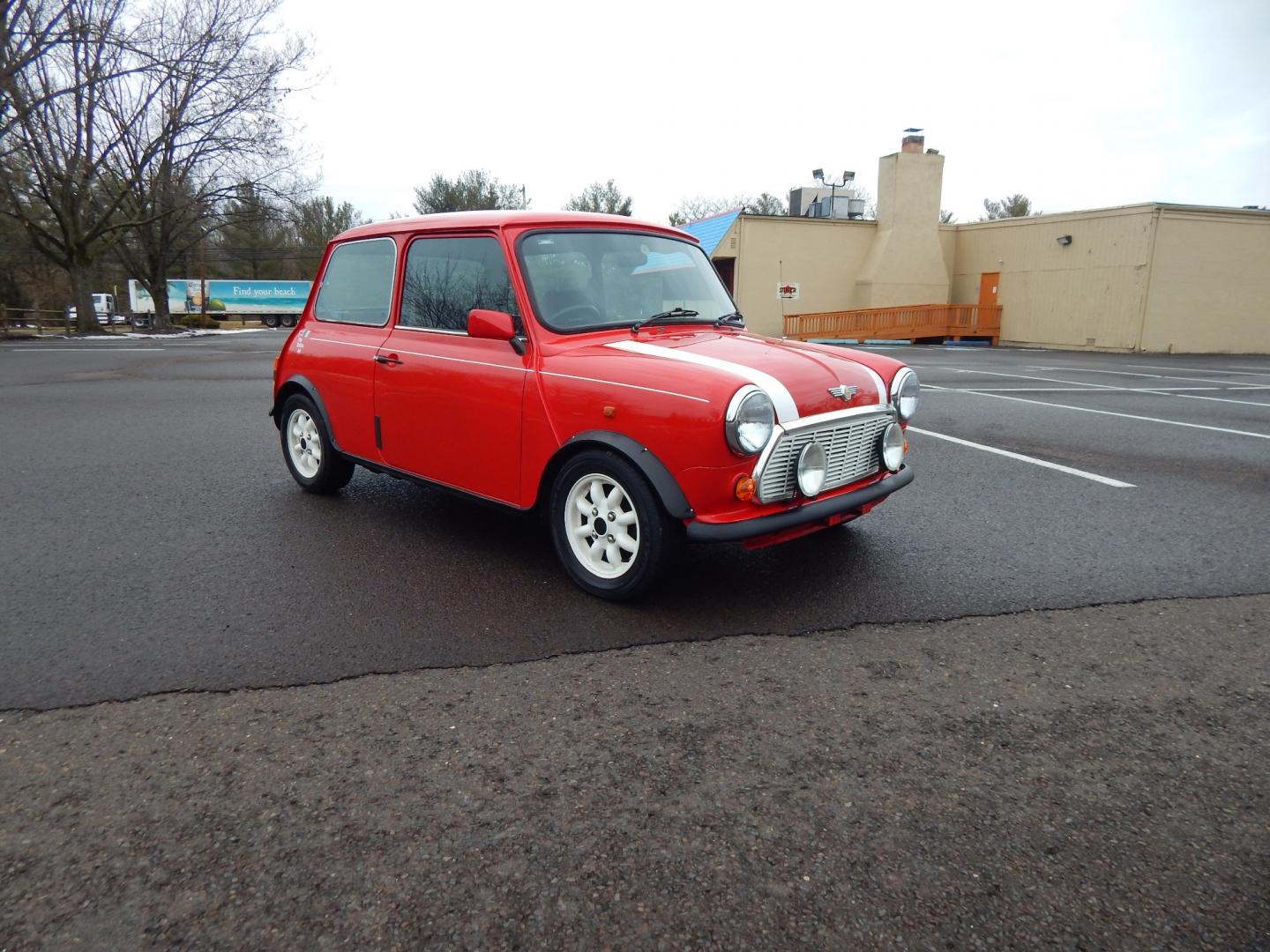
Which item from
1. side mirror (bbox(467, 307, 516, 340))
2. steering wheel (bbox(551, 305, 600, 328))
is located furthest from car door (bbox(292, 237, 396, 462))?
steering wheel (bbox(551, 305, 600, 328))

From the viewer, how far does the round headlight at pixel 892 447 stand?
13.9 ft

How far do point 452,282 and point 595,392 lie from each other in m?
1.36

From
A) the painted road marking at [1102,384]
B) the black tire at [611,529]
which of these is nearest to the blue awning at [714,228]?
the painted road marking at [1102,384]

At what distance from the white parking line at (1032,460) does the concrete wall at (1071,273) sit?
20868 mm

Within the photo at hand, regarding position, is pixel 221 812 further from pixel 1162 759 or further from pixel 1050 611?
pixel 1050 611

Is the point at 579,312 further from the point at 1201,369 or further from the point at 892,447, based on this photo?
the point at 1201,369

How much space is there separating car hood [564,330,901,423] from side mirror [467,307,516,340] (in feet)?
1.32

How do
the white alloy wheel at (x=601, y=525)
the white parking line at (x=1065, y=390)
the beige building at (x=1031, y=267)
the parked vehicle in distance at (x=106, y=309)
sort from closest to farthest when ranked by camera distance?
1. the white alloy wheel at (x=601, y=525)
2. the white parking line at (x=1065, y=390)
3. the beige building at (x=1031, y=267)
4. the parked vehicle in distance at (x=106, y=309)

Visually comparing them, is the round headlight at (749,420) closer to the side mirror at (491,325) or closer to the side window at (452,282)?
the side mirror at (491,325)

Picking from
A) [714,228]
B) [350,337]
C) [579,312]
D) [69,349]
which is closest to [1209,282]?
[714,228]

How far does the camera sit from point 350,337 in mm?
5191

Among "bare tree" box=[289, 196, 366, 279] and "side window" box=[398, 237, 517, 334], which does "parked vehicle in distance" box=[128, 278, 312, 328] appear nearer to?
"bare tree" box=[289, 196, 366, 279]

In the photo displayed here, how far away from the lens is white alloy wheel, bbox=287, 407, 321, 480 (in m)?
5.70

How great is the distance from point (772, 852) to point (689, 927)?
347 millimetres
